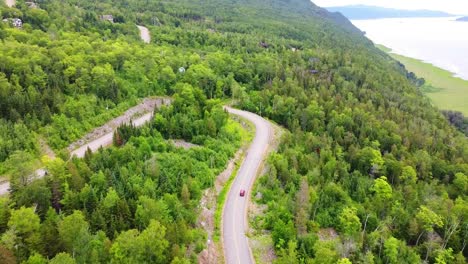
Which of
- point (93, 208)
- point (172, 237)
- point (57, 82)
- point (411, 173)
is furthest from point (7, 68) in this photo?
point (411, 173)

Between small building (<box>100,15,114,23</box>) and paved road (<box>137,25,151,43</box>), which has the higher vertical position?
small building (<box>100,15,114,23</box>)

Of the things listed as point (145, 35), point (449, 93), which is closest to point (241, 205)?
point (145, 35)

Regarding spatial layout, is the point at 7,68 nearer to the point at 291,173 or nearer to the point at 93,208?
the point at 93,208

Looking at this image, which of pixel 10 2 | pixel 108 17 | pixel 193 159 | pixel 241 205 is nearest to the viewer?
pixel 241 205

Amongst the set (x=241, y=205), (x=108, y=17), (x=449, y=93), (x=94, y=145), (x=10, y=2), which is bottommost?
(x=449, y=93)

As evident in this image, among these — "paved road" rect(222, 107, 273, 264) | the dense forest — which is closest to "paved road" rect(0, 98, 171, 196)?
the dense forest

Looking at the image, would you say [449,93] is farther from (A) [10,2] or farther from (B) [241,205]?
(A) [10,2]

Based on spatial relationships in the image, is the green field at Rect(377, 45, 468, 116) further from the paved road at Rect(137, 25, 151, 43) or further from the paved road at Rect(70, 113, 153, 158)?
the paved road at Rect(70, 113, 153, 158)
